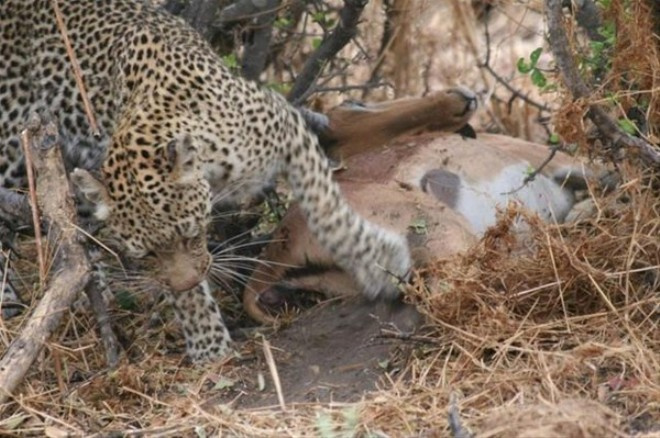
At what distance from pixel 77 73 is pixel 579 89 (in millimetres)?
2257

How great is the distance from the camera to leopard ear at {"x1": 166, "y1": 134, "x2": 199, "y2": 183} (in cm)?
645

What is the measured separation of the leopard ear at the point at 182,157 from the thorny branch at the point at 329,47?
180 cm

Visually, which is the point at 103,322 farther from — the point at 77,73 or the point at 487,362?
the point at 487,362

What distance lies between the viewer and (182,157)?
646 cm

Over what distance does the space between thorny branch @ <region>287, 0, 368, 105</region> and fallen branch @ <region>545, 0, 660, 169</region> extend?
1.64 meters

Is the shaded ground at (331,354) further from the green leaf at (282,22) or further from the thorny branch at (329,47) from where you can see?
the green leaf at (282,22)

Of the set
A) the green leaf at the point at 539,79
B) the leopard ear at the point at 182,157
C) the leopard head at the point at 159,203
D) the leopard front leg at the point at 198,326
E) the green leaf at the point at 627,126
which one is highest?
the green leaf at the point at 539,79

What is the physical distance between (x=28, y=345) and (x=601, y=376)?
2.29 metres

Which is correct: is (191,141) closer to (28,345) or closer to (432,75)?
(28,345)

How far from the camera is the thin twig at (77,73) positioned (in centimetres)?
692

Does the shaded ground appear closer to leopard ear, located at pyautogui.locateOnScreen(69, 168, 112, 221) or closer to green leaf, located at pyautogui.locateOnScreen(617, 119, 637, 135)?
leopard ear, located at pyautogui.locateOnScreen(69, 168, 112, 221)

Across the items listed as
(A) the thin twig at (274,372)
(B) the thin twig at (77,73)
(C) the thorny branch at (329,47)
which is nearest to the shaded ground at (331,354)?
→ (A) the thin twig at (274,372)

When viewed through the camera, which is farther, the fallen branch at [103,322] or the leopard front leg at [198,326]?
the leopard front leg at [198,326]

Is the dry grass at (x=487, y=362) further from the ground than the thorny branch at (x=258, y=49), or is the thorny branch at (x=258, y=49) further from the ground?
the thorny branch at (x=258, y=49)
